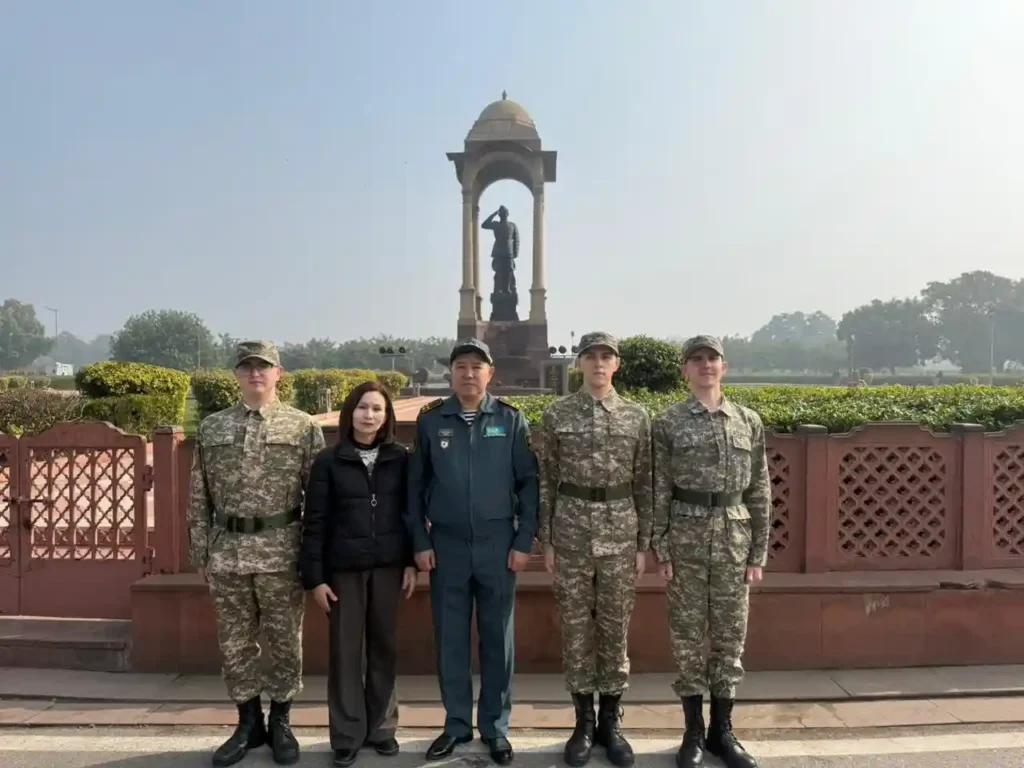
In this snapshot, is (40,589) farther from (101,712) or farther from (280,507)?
(280,507)

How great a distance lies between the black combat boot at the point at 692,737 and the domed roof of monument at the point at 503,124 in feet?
68.7

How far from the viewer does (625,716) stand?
10.7ft

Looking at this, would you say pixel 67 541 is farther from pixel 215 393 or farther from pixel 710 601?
pixel 215 393

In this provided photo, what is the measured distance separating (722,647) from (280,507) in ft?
6.07

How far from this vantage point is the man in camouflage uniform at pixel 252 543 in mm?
2895

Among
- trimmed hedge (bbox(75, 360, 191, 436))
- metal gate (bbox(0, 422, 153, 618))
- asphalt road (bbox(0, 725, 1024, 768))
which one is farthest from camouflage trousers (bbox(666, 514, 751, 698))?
trimmed hedge (bbox(75, 360, 191, 436))

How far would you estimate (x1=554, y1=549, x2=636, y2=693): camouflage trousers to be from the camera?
291 cm

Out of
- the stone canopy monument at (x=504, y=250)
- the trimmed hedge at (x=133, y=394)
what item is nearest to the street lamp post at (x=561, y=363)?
the stone canopy monument at (x=504, y=250)

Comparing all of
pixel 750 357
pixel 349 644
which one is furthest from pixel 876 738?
pixel 750 357

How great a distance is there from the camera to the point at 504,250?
22.0 m

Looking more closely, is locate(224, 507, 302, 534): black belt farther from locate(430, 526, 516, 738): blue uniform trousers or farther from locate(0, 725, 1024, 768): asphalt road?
locate(0, 725, 1024, 768): asphalt road

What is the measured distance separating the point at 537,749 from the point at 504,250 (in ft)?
64.9

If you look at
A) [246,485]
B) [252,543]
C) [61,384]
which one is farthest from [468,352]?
[61,384]

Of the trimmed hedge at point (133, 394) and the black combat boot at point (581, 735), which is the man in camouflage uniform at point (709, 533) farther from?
the trimmed hedge at point (133, 394)
